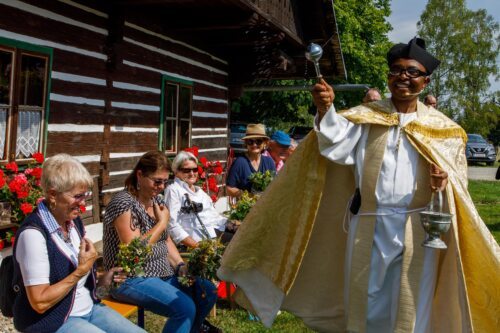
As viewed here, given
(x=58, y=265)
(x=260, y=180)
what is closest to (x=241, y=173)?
(x=260, y=180)

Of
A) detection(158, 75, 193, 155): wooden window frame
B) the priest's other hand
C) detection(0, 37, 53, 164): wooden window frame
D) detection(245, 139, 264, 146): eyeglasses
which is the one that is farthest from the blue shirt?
detection(158, 75, 193, 155): wooden window frame

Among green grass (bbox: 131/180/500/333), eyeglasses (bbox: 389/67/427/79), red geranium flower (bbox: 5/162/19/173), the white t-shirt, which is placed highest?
eyeglasses (bbox: 389/67/427/79)

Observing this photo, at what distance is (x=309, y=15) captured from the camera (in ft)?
34.5

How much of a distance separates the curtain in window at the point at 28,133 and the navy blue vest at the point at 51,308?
318 cm

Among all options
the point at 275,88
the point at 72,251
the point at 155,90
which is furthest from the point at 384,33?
the point at 72,251

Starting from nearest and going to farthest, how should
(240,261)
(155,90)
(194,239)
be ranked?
(240,261)
(194,239)
(155,90)

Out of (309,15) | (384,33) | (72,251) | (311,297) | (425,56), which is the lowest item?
(311,297)

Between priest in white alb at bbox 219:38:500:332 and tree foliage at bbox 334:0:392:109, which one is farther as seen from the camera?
tree foliage at bbox 334:0:392:109

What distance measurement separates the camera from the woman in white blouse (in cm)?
457

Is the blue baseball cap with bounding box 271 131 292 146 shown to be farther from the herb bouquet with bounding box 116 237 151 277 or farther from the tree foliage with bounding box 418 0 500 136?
the tree foliage with bounding box 418 0 500 136

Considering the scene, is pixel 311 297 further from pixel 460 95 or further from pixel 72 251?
pixel 460 95

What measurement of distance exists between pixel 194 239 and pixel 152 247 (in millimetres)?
1126

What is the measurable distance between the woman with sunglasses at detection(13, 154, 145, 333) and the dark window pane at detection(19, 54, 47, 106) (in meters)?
3.09

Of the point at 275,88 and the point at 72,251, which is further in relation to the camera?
the point at 275,88
